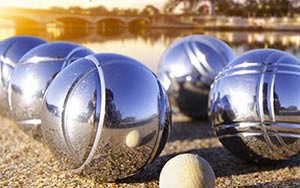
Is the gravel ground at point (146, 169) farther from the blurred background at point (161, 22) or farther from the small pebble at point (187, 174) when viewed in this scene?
the blurred background at point (161, 22)

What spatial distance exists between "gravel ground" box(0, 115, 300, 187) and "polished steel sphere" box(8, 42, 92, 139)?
2.06ft

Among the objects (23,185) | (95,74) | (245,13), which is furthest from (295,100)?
(245,13)

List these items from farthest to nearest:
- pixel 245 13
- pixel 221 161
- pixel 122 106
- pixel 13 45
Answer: pixel 245 13 → pixel 13 45 → pixel 221 161 → pixel 122 106

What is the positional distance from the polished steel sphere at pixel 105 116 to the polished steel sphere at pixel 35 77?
5.10ft

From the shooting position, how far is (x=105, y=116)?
6.03 meters

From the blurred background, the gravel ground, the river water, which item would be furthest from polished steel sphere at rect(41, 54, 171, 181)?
the blurred background

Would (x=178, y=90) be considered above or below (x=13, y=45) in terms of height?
below

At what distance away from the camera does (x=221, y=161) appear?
8117 mm

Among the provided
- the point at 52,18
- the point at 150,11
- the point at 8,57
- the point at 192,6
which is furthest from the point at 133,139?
the point at 192,6

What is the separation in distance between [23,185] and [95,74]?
2095 millimetres

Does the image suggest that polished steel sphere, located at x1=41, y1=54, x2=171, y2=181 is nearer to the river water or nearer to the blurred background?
the river water

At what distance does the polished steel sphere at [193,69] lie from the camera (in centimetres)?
1054

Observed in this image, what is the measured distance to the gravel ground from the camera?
684 centimetres

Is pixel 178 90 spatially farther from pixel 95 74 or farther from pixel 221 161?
pixel 95 74
